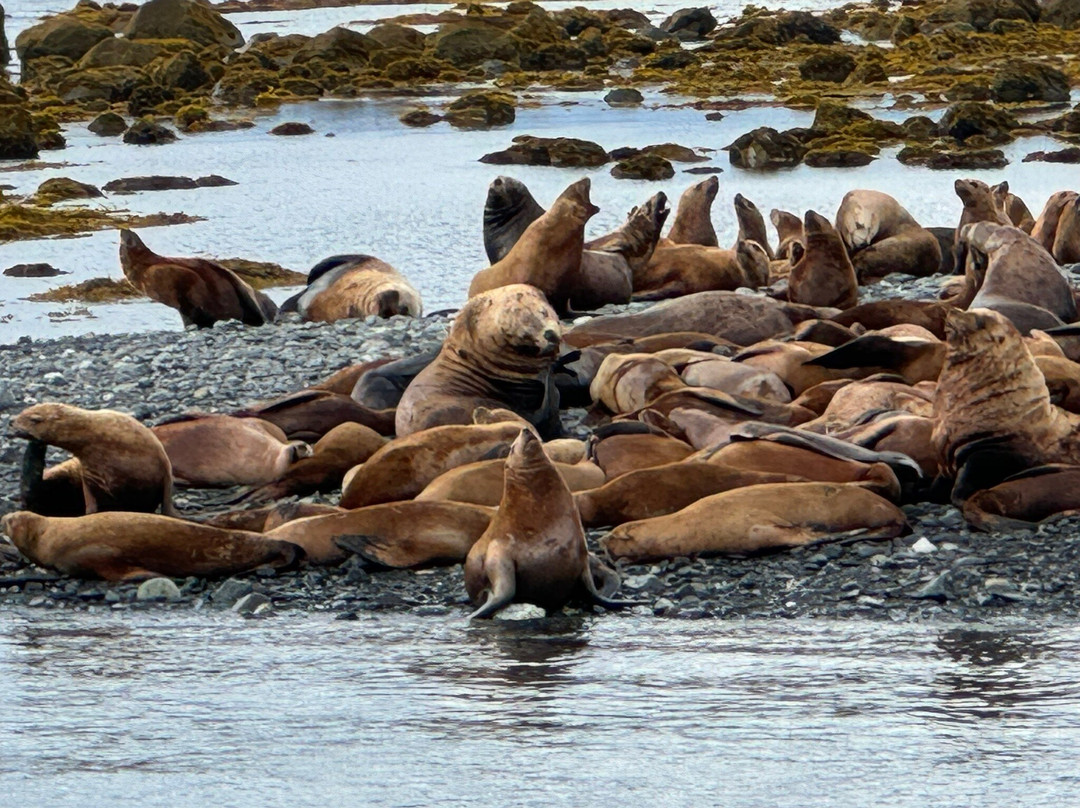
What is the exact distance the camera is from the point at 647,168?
2573 cm

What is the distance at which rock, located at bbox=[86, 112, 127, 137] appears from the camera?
35.5m

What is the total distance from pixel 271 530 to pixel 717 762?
3.12m

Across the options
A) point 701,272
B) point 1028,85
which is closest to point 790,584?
point 701,272

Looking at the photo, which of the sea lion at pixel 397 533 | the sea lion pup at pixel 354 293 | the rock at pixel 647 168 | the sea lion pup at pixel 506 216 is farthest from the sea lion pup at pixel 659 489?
the rock at pixel 647 168

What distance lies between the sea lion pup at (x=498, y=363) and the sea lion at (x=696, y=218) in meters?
5.51

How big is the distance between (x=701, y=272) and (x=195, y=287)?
369 centimetres

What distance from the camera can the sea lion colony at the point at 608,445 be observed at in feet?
20.5

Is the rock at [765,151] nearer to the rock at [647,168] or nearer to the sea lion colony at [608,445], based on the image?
the rock at [647,168]

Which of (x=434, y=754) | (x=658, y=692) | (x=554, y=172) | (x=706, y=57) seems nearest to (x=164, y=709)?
(x=434, y=754)

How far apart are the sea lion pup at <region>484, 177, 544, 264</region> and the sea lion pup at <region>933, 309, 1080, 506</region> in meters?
6.12

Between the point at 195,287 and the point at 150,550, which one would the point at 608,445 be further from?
the point at 195,287

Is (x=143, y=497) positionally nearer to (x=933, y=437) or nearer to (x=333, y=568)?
(x=333, y=568)

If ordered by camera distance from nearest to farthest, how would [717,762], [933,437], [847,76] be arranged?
1. [717,762]
2. [933,437]
3. [847,76]

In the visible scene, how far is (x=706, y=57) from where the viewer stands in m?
45.6
